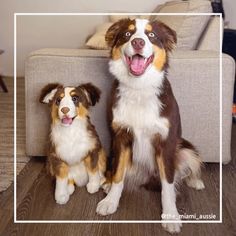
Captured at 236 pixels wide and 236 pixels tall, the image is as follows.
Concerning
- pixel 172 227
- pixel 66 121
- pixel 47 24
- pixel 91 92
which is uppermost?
pixel 47 24

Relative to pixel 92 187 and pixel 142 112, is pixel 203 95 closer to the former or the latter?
pixel 142 112

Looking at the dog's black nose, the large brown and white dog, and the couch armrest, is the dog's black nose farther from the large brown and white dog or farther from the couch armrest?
the couch armrest

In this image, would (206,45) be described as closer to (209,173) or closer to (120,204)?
(209,173)

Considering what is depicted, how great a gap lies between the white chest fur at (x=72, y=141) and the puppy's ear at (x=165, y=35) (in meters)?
0.41

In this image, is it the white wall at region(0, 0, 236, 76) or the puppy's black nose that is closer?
the puppy's black nose

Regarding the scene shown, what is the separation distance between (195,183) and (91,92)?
515 mm

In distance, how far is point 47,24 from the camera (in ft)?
6.88

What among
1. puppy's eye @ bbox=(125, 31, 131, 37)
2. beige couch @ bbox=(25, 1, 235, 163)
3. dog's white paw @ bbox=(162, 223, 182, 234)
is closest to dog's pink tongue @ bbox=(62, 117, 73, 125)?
beige couch @ bbox=(25, 1, 235, 163)

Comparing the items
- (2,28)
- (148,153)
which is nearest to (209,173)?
(148,153)

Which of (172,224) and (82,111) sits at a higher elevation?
(82,111)

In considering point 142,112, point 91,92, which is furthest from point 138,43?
point 91,92

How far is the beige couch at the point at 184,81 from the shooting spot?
1.32 m

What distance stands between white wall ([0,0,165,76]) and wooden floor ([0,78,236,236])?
45 centimetres

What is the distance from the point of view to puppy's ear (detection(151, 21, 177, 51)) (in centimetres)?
105
